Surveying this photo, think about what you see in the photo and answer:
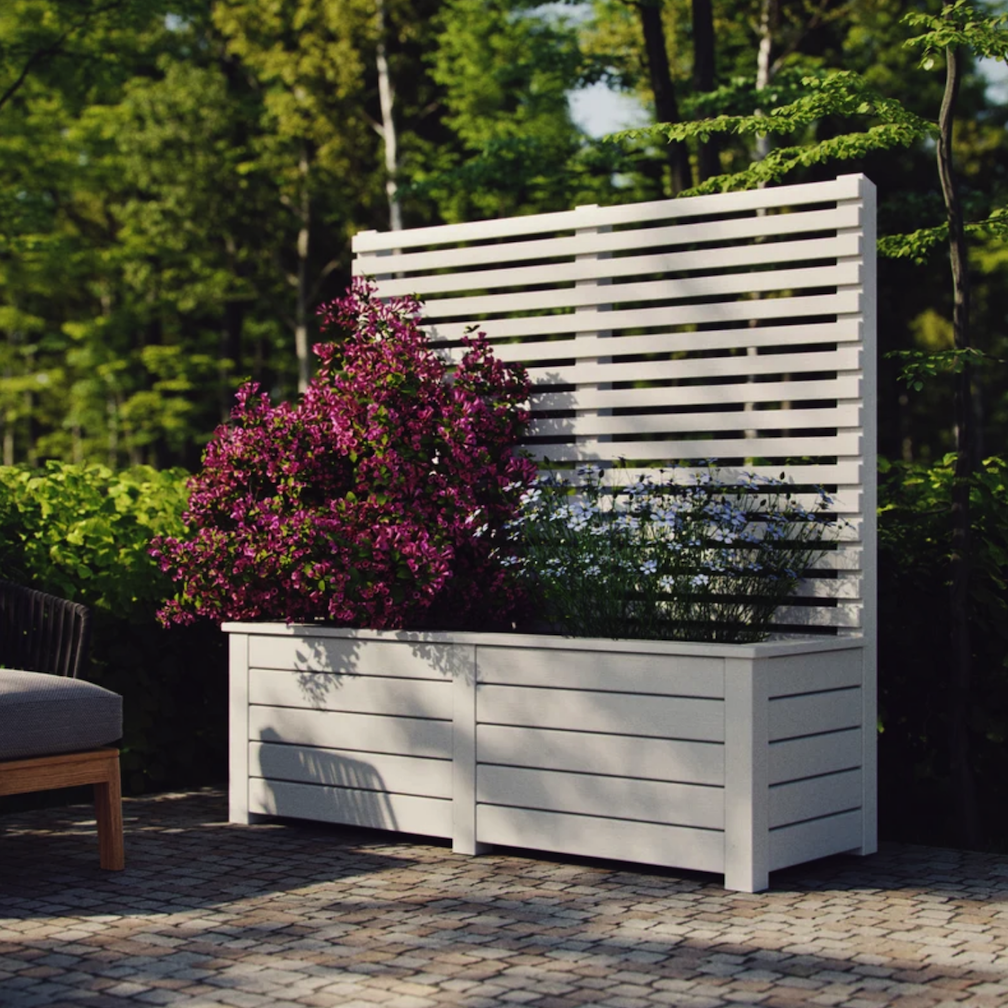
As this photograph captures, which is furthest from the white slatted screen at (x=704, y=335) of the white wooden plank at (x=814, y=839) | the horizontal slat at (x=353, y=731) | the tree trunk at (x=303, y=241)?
the tree trunk at (x=303, y=241)

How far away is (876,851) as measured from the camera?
579cm

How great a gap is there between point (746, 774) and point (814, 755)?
0.47 meters

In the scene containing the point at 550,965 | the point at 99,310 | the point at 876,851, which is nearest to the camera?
the point at 550,965

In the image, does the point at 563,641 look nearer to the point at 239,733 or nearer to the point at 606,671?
the point at 606,671

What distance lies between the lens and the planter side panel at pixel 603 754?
16.8 ft

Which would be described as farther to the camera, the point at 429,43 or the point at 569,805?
the point at 429,43

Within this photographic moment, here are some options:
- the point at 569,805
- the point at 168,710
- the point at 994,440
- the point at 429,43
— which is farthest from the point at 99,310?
the point at 569,805

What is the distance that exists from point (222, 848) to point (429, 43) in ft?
77.6

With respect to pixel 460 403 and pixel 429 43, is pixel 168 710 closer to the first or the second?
pixel 460 403

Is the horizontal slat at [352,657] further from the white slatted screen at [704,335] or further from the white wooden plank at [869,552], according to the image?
the white wooden plank at [869,552]

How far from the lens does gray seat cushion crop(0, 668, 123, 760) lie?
4.99 metres

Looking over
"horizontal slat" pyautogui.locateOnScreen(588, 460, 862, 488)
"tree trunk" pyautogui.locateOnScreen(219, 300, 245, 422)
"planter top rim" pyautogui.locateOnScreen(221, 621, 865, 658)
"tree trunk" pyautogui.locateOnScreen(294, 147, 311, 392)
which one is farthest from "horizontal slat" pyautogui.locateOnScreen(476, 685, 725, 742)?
"tree trunk" pyautogui.locateOnScreen(219, 300, 245, 422)

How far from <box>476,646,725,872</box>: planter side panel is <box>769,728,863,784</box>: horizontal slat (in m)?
0.22

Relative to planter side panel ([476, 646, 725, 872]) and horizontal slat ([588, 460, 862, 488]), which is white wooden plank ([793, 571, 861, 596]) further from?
planter side panel ([476, 646, 725, 872])
